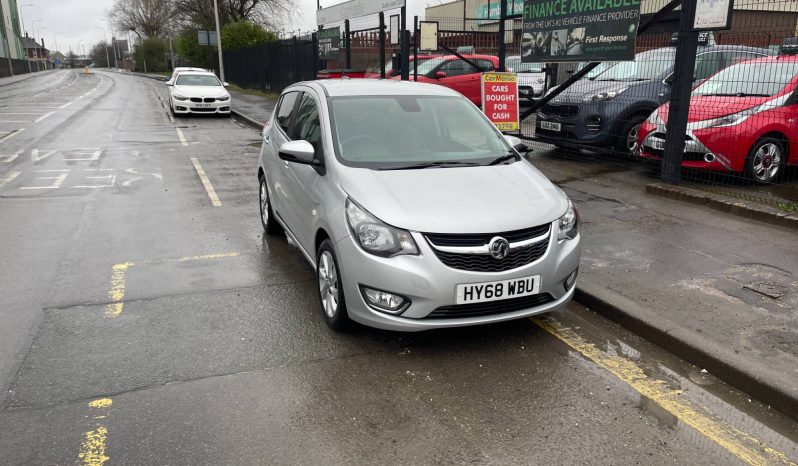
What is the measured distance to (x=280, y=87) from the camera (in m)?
28.0

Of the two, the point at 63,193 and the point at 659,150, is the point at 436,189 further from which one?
the point at 63,193

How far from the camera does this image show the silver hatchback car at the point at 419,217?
3621 mm

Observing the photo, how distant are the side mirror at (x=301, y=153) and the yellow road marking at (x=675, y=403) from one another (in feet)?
6.90

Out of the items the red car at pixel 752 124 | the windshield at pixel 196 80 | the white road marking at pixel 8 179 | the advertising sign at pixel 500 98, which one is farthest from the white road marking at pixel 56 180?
the windshield at pixel 196 80

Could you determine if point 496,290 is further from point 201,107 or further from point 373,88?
point 201,107

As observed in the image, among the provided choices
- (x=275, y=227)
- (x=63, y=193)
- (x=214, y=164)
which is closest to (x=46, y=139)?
(x=214, y=164)

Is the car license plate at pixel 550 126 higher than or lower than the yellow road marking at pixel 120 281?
higher

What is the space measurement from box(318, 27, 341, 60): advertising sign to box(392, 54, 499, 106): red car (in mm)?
3560

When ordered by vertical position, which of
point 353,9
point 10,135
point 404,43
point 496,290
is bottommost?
point 10,135

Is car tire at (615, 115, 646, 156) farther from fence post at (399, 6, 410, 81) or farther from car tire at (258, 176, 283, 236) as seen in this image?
car tire at (258, 176, 283, 236)

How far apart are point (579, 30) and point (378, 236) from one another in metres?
6.93

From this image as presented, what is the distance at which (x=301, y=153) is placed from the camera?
14.8 ft

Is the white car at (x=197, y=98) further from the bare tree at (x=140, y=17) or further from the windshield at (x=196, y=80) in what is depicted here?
the bare tree at (x=140, y=17)

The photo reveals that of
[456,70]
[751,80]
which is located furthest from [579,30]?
[456,70]
